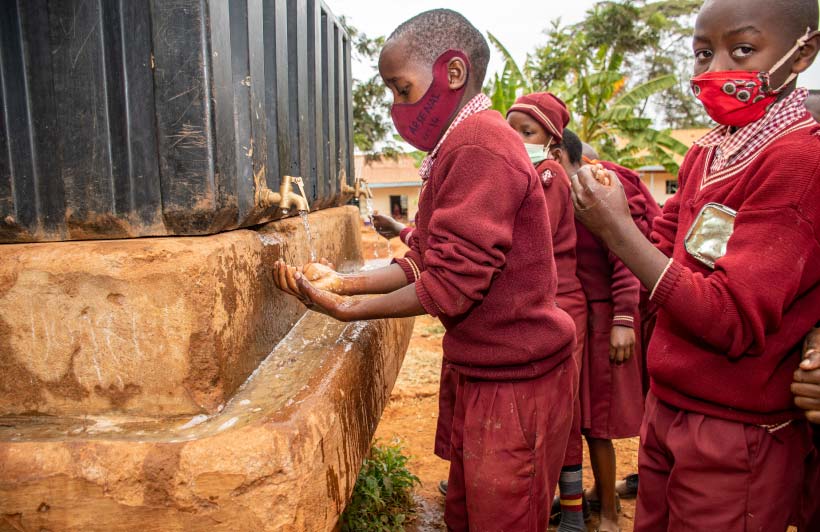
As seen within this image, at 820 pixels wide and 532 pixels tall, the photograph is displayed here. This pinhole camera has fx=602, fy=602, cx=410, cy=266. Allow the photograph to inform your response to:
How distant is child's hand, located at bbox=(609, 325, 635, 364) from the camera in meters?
2.91

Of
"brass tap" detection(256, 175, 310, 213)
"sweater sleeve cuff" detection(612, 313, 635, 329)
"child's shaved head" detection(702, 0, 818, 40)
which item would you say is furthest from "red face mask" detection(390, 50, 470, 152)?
"sweater sleeve cuff" detection(612, 313, 635, 329)

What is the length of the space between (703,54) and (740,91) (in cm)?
16

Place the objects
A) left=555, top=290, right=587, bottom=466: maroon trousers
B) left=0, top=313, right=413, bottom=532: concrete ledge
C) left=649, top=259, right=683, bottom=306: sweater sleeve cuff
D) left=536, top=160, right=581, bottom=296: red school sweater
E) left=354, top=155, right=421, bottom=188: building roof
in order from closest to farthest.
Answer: left=0, top=313, right=413, bottom=532: concrete ledge
left=649, top=259, right=683, bottom=306: sweater sleeve cuff
left=536, top=160, right=581, bottom=296: red school sweater
left=555, top=290, right=587, bottom=466: maroon trousers
left=354, top=155, right=421, bottom=188: building roof

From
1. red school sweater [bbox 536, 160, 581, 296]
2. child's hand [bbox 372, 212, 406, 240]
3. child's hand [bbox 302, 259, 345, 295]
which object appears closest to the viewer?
child's hand [bbox 302, 259, 345, 295]

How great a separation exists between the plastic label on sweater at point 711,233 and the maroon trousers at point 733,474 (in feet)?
1.37

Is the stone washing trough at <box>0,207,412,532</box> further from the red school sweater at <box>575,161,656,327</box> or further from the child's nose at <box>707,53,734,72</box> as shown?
the red school sweater at <box>575,161,656,327</box>

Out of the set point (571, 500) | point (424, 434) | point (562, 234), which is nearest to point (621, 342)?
point (562, 234)

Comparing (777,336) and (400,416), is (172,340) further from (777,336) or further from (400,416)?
(400,416)

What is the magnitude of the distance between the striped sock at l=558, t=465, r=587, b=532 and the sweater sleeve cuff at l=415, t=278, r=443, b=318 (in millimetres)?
Result: 1688

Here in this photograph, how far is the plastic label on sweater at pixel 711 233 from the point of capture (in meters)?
1.43

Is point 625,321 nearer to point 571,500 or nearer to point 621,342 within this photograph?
point 621,342

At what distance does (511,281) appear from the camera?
171 centimetres

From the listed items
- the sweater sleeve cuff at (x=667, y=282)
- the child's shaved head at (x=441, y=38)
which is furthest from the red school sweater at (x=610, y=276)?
the sweater sleeve cuff at (x=667, y=282)

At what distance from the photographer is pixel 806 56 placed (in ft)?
4.74
